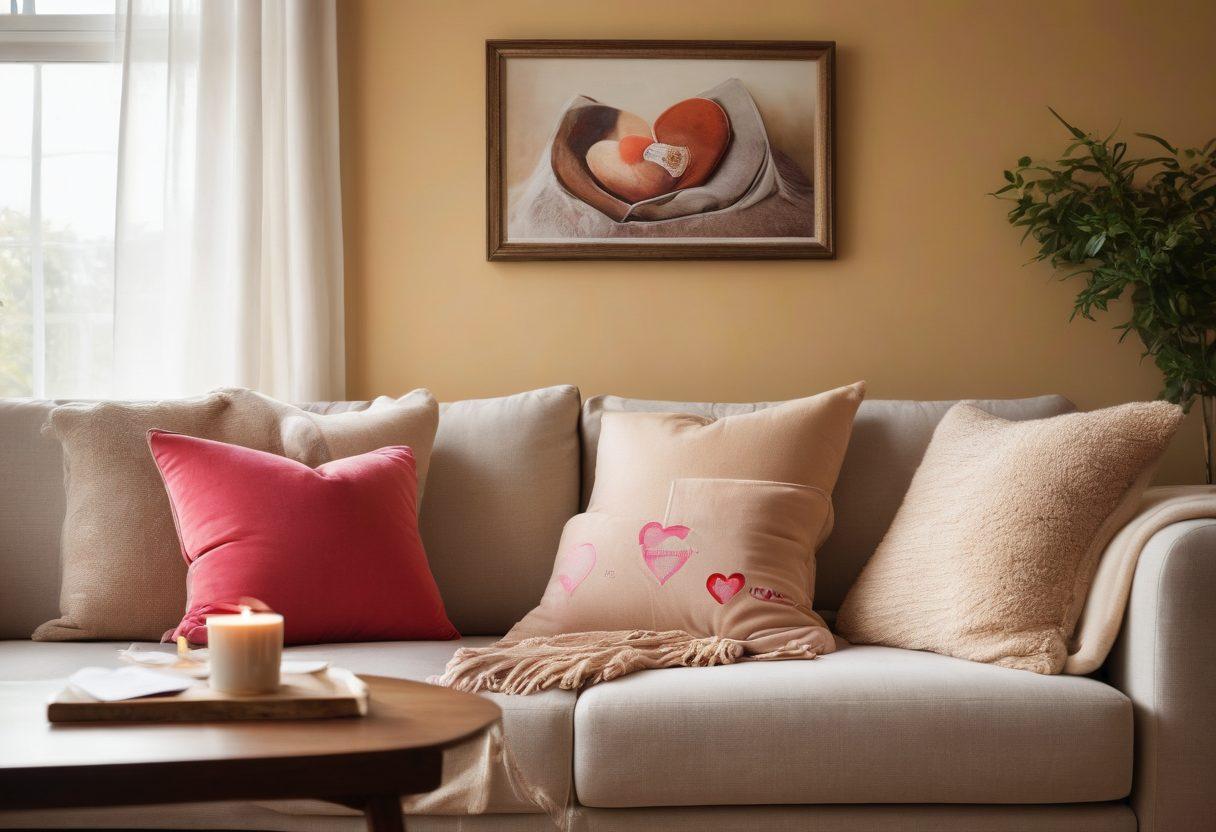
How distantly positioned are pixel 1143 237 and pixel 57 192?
2576 mm

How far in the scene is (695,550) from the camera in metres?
1.82

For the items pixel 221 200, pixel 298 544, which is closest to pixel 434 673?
pixel 298 544

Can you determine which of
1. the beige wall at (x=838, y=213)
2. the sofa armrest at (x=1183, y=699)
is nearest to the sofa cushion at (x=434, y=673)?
the sofa armrest at (x=1183, y=699)

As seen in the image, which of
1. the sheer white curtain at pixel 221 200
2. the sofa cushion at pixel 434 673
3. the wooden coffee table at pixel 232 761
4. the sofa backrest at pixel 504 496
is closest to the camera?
the wooden coffee table at pixel 232 761

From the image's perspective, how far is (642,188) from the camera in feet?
8.29

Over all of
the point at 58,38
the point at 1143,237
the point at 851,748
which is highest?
the point at 58,38

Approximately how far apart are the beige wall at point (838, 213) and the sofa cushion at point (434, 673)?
0.97 metres

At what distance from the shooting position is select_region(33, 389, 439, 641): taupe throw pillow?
1.85 meters

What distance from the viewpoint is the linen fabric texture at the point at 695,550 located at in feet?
5.61

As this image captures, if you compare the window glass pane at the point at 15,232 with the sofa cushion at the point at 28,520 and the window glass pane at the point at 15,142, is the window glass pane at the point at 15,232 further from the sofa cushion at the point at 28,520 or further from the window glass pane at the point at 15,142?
the sofa cushion at the point at 28,520

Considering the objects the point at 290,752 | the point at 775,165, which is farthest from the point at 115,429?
the point at 775,165

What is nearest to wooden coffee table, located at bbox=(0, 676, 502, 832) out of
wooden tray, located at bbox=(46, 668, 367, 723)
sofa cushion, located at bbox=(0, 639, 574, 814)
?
wooden tray, located at bbox=(46, 668, 367, 723)

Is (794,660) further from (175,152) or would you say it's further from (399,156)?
(175,152)

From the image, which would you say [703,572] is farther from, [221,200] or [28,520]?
[221,200]
